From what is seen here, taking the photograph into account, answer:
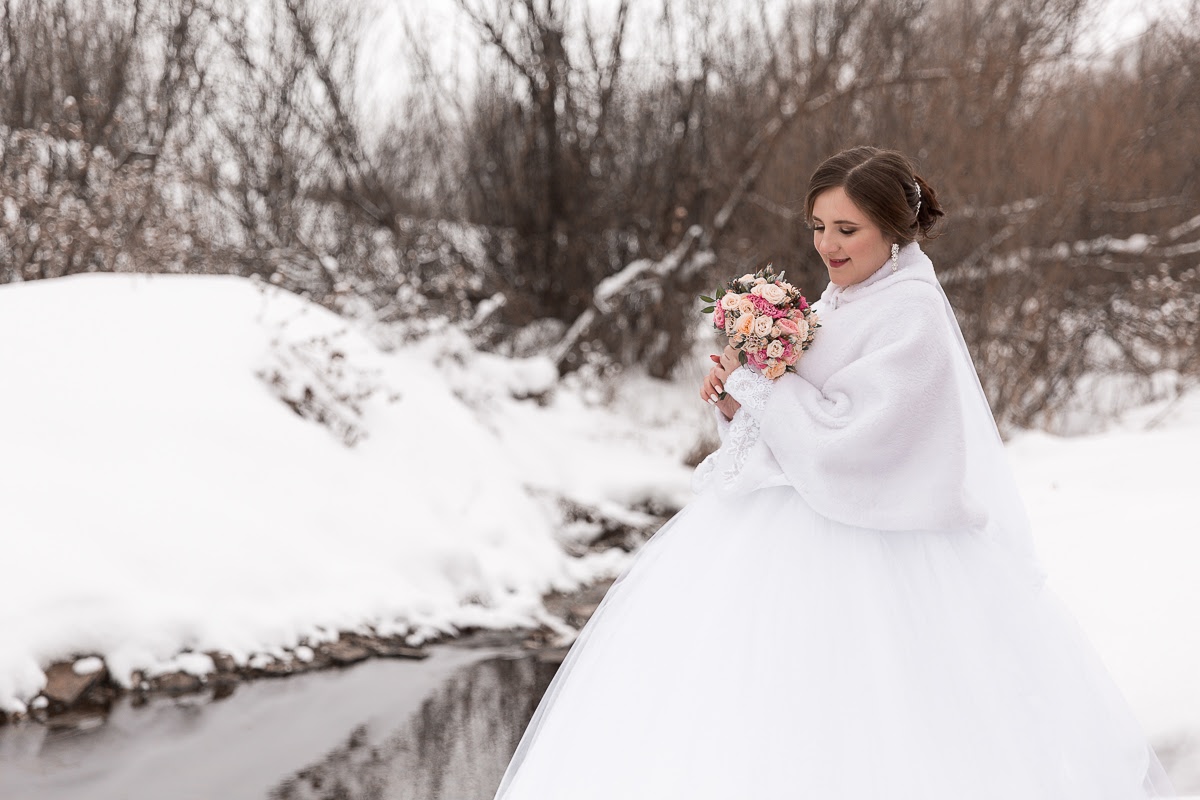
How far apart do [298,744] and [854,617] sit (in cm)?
322

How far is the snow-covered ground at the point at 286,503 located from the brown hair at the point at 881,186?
236 cm

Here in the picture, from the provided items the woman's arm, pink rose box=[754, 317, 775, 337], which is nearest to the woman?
the woman's arm

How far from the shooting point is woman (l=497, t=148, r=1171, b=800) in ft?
8.68

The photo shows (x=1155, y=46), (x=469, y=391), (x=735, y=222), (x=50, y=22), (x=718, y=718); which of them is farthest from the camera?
(x=1155, y=46)

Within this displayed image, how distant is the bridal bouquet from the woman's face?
0.16 meters

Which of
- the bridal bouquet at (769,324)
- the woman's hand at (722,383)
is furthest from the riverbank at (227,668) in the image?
the bridal bouquet at (769,324)

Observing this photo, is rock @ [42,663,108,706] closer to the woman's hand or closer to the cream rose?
the woman's hand

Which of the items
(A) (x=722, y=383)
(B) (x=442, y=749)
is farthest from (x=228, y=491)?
(A) (x=722, y=383)

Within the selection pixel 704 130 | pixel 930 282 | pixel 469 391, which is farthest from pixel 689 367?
pixel 930 282

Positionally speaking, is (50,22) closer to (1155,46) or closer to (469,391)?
(469,391)

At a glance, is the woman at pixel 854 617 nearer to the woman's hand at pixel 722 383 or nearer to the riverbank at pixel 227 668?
the woman's hand at pixel 722 383

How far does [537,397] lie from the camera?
1298 centimetres

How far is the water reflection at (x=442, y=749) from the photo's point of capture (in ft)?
14.9

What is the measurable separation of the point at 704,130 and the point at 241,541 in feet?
36.9
